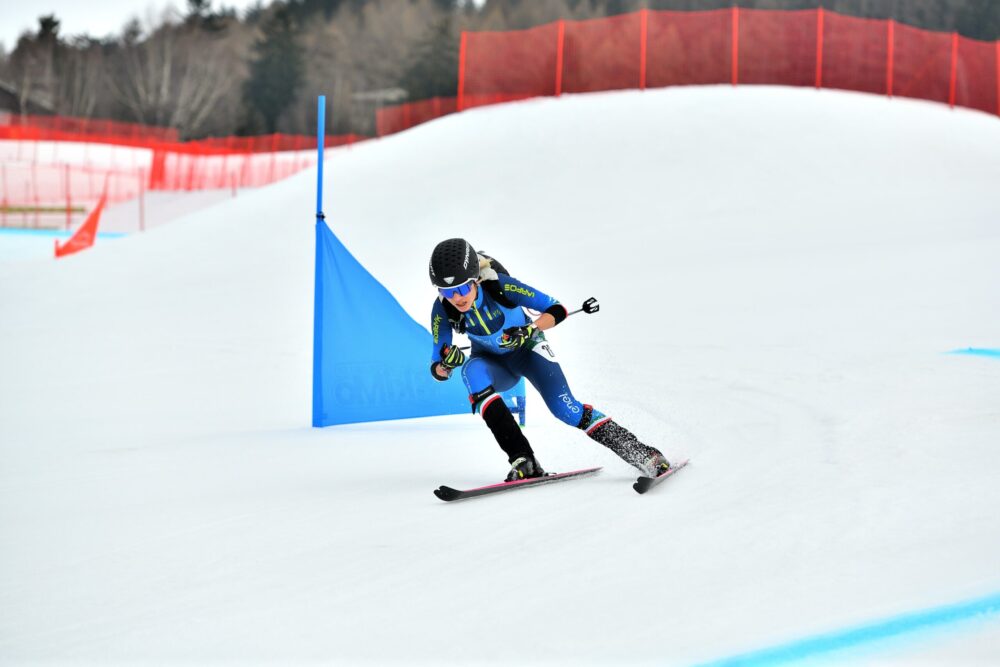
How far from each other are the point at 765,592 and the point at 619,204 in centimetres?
1258

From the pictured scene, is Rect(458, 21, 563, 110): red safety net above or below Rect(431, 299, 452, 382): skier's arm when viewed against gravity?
above

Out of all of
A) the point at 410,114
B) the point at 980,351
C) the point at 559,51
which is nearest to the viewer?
the point at 980,351

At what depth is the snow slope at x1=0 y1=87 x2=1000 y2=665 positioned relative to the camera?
2.77m

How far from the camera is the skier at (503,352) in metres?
4.32

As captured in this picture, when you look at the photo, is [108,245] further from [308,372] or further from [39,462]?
[39,462]

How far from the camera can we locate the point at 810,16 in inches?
794

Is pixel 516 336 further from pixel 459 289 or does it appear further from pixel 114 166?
pixel 114 166

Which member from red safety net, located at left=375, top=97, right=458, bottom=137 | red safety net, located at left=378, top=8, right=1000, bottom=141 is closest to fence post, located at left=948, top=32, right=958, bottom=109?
red safety net, located at left=378, top=8, right=1000, bottom=141

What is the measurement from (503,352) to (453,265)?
526 mm

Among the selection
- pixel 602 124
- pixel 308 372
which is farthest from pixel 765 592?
pixel 602 124

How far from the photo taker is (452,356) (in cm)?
449

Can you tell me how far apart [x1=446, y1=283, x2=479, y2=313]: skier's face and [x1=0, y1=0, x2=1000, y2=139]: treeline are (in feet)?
193

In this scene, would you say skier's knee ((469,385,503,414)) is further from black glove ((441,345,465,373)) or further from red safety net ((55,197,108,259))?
red safety net ((55,197,108,259))

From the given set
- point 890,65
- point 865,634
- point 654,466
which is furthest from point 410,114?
point 865,634
